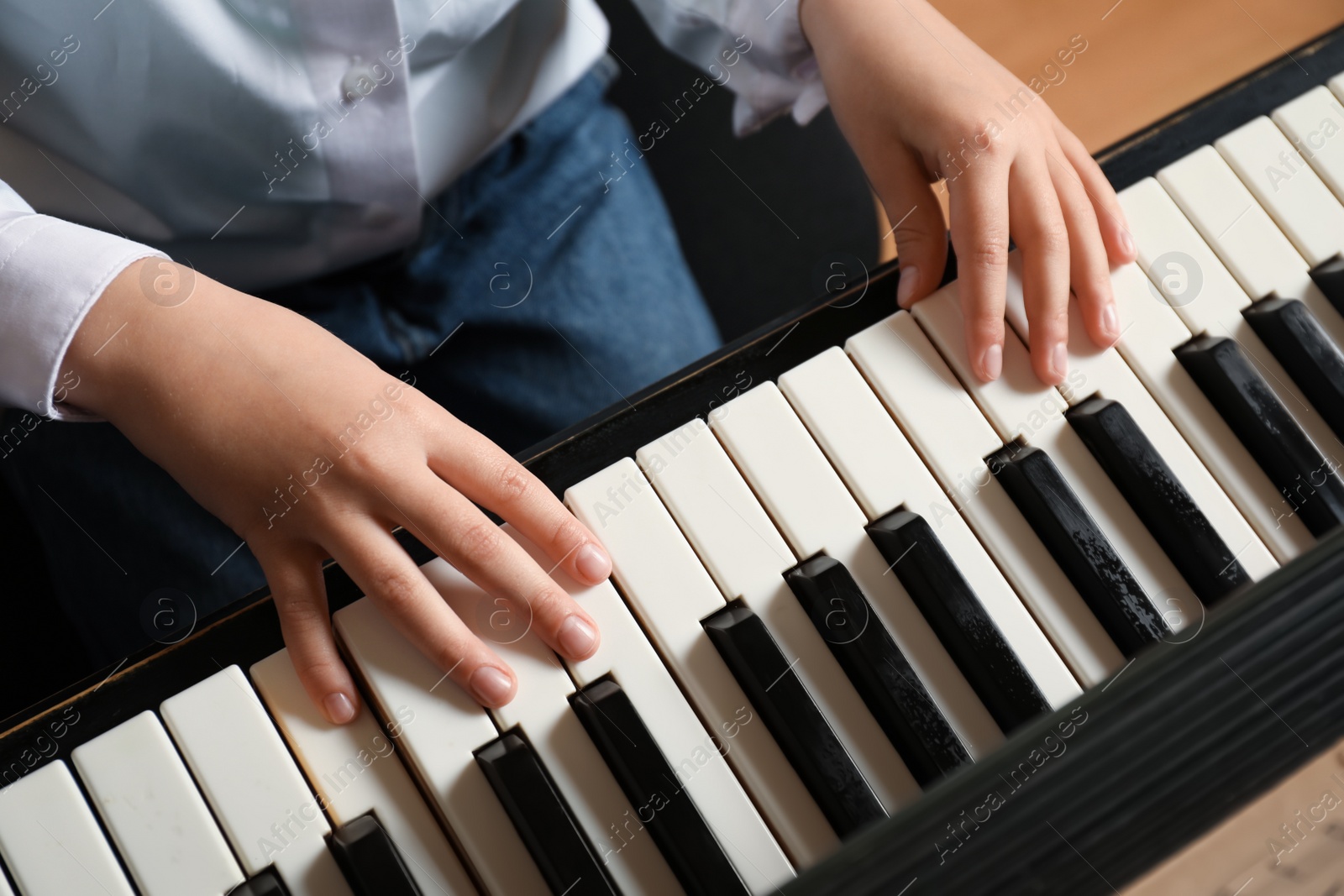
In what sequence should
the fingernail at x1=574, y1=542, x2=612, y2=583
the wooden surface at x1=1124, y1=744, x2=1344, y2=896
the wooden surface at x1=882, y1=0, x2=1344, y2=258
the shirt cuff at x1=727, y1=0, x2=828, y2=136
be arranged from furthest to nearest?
1. the wooden surface at x1=882, y1=0, x2=1344, y2=258
2. the shirt cuff at x1=727, y1=0, x2=828, y2=136
3. the fingernail at x1=574, y1=542, x2=612, y2=583
4. the wooden surface at x1=1124, y1=744, x2=1344, y2=896

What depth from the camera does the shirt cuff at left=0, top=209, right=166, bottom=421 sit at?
0.49m

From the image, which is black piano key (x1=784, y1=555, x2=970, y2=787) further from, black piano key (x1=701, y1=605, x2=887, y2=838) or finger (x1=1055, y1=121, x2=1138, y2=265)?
finger (x1=1055, y1=121, x2=1138, y2=265)

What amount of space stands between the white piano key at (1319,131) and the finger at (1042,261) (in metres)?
0.16

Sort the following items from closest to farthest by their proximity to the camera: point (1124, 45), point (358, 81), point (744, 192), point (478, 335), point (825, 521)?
point (825, 521) → point (358, 81) → point (478, 335) → point (744, 192) → point (1124, 45)

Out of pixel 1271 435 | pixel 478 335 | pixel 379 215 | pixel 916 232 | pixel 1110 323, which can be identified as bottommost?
pixel 1271 435

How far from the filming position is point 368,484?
477 millimetres

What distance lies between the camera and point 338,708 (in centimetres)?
44

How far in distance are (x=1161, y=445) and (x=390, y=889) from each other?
0.47 meters

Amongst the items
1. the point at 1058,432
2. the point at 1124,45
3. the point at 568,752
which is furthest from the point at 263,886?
the point at 1124,45

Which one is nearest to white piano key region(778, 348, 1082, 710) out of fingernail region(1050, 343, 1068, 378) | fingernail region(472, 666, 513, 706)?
fingernail region(1050, 343, 1068, 378)

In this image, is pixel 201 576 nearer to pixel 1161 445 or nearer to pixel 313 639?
pixel 313 639

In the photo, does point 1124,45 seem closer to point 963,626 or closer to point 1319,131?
point 1319,131

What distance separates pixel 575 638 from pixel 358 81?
43cm

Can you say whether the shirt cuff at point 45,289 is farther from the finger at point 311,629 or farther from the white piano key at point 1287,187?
the white piano key at point 1287,187
